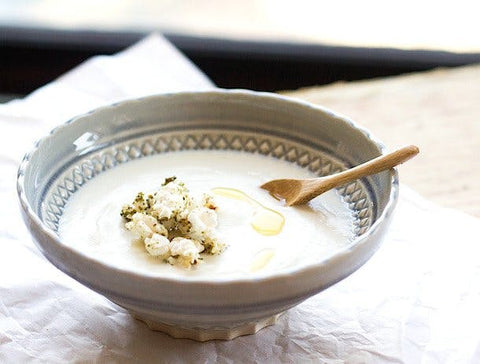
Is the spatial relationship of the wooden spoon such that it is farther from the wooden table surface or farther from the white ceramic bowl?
the wooden table surface

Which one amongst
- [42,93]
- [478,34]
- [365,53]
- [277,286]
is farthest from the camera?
[478,34]

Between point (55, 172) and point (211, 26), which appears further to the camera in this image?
point (211, 26)

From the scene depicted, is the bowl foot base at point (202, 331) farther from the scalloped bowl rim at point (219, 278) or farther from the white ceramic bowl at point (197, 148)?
the scalloped bowl rim at point (219, 278)

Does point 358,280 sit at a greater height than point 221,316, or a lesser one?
lesser

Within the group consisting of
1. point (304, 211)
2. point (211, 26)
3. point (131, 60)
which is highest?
point (304, 211)

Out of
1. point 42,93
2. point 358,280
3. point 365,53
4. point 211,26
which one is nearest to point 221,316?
point 358,280

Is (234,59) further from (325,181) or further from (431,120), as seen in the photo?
(325,181)

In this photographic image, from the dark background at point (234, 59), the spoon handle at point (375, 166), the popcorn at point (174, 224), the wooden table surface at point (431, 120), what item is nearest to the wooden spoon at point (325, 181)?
the spoon handle at point (375, 166)

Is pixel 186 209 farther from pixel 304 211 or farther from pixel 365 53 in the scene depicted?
pixel 365 53
